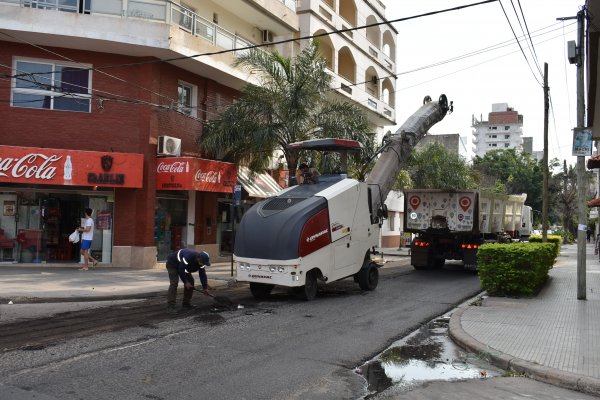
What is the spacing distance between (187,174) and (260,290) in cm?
687

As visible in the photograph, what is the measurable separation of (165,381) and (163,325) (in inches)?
117

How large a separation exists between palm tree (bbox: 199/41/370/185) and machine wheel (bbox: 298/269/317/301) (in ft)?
20.4

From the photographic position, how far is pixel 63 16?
1614cm

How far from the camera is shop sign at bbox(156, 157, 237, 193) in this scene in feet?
57.4

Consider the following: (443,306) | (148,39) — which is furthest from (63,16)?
(443,306)

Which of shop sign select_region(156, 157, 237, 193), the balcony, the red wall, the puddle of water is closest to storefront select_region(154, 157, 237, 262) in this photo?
shop sign select_region(156, 157, 237, 193)

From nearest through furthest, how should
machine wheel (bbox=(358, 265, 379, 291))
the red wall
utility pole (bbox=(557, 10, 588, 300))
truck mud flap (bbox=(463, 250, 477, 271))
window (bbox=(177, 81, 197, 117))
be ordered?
utility pole (bbox=(557, 10, 588, 300))
machine wheel (bbox=(358, 265, 379, 291))
the red wall
truck mud flap (bbox=(463, 250, 477, 271))
window (bbox=(177, 81, 197, 117))

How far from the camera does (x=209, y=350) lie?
7.16m

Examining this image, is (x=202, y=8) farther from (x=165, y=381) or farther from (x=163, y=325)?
(x=165, y=381)

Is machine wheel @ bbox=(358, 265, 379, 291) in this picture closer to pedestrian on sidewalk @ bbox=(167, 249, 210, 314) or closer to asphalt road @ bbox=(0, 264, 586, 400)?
asphalt road @ bbox=(0, 264, 586, 400)

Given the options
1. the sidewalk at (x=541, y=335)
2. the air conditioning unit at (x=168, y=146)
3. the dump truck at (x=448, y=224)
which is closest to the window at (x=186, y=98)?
the air conditioning unit at (x=168, y=146)

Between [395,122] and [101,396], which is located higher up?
[395,122]

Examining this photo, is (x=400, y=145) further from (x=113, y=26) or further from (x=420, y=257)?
(x=113, y=26)

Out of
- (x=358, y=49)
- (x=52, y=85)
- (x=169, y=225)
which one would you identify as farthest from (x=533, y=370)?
(x=358, y=49)
